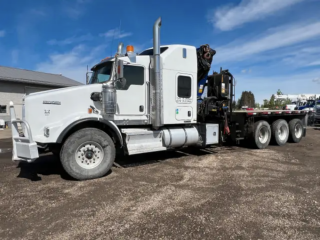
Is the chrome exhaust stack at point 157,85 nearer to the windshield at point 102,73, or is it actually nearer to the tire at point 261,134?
the windshield at point 102,73

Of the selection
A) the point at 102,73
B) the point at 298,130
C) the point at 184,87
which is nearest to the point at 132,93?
the point at 102,73

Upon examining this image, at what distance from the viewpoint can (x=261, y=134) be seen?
952 centimetres

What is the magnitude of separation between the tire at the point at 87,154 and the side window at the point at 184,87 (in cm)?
257

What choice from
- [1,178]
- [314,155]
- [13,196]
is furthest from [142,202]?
[314,155]

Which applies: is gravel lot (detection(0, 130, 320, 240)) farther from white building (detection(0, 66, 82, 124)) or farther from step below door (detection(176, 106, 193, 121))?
white building (detection(0, 66, 82, 124))

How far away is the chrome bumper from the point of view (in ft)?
15.8

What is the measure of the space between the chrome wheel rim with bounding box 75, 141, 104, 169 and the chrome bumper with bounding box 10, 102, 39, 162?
0.86m

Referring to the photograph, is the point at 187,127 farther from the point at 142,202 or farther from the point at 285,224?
the point at 285,224

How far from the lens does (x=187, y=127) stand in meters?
7.52

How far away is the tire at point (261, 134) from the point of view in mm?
9062

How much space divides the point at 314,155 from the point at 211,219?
633 cm

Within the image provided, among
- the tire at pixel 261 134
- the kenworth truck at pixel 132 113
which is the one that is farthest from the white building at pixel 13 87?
the tire at pixel 261 134

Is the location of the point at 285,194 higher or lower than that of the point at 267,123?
lower

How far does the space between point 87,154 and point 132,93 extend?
6.38 feet
